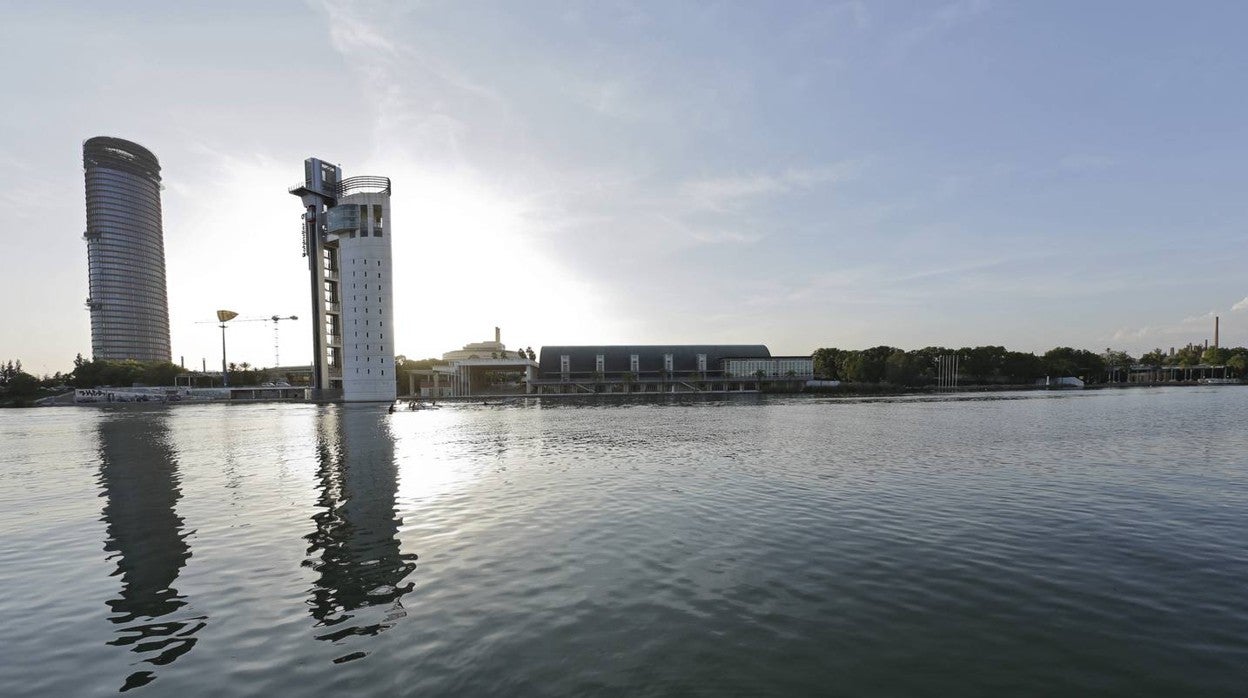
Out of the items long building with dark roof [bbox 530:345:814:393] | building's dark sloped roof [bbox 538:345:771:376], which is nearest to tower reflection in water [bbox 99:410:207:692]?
long building with dark roof [bbox 530:345:814:393]

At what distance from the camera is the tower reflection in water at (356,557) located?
1207 centimetres

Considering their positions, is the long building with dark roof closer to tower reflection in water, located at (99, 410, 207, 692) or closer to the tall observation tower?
the tall observation tower

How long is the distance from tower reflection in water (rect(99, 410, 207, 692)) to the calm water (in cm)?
10

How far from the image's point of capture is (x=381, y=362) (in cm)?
14150

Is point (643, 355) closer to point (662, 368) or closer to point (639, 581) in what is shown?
point (662, 368)

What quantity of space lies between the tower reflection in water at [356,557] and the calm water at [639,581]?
0.13m

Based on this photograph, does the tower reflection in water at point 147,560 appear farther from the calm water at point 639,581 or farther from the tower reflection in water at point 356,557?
the tower reflection in water at point 356,557

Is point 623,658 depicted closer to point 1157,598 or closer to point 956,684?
point 956,684

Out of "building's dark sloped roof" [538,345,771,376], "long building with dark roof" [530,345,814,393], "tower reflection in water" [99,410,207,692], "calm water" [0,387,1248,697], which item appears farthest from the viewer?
"building's dark sloped roof" [538,345,771,376]

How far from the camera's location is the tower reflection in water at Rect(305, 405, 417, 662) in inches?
475

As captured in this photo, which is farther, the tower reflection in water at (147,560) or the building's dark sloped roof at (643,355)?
the building's dark sloped roof at (643,355)

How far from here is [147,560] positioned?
16422mm

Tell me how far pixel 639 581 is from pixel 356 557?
342 inches

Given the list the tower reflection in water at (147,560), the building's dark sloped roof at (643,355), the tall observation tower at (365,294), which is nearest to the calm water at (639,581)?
the tower reflection in water at (147,560)
